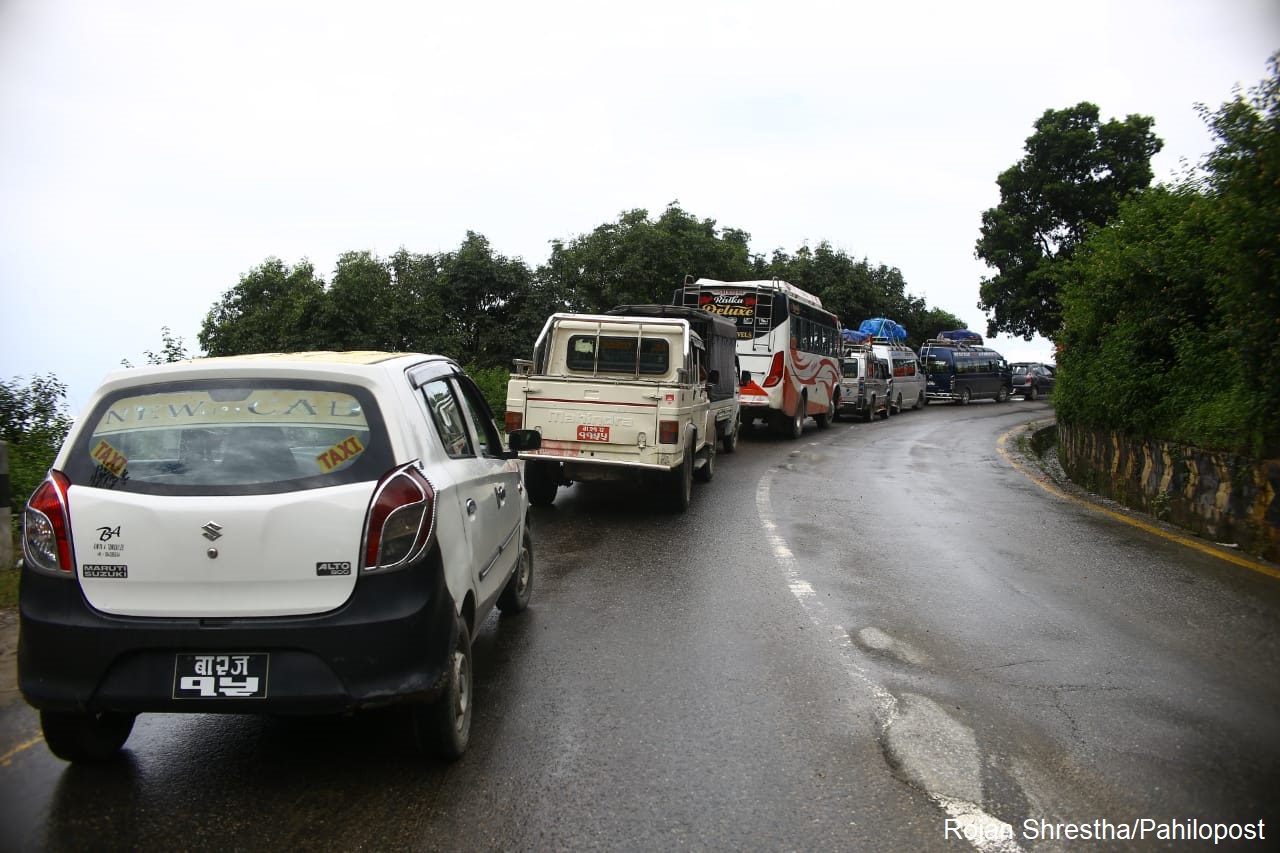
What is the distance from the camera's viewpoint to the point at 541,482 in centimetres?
1168

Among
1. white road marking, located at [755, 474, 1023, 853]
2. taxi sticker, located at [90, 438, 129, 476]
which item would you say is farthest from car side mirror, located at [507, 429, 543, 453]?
taxi sticker, located at [90, 438, 129, 476]

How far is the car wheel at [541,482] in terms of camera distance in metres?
11.4

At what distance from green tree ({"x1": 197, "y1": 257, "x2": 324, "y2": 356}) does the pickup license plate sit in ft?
59.7

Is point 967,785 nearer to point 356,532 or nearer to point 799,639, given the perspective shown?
point 799,639

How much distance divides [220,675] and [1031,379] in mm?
47039

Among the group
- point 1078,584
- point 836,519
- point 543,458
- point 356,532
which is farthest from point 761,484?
point 356,532

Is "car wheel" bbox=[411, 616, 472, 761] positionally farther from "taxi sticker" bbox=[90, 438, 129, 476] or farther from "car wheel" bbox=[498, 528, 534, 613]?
"car wheel" bbox=[498, 528, 534, 613]

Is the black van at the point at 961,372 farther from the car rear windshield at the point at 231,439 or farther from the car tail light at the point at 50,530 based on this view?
the car tail light at the point at 50,530

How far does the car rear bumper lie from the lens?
3.64m

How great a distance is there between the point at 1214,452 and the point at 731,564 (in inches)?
201

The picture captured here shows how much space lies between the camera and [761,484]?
46.9 feet

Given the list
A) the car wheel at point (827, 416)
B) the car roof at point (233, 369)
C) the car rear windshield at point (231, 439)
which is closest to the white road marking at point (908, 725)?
the car rear windshield at point (231, 439)

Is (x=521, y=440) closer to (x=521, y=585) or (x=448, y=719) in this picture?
(x=521, y=585)

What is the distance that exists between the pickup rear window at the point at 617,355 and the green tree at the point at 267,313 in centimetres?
1633
